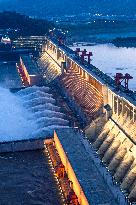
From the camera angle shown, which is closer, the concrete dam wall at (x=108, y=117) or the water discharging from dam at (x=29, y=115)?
the concrete dam wall at (x=108, y=117)

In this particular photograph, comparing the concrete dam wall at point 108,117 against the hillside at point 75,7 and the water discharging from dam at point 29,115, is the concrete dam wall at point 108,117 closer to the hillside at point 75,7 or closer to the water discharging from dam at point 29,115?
the water discharging from dam at point 29,115

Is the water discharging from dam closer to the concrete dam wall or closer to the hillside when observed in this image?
the concrete dam wall

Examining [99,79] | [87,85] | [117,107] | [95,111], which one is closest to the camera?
[117,107]

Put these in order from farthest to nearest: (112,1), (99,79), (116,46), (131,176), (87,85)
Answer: (112,1) < (116,46) < (87,85) < (99,79) < (131,176)

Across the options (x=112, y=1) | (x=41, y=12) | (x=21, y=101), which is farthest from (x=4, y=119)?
(x=112, y=1)

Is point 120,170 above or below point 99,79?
below

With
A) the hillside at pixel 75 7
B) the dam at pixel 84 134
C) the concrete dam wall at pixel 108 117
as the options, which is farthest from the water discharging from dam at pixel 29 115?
the hillside at pixel 75 7

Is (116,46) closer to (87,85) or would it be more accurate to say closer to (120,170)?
(87,85)

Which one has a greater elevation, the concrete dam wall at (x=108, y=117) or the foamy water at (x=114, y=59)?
the concrete dam wall at (x=108, y=117)
